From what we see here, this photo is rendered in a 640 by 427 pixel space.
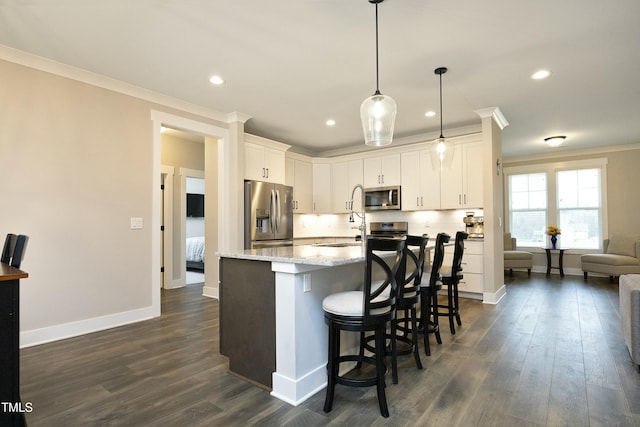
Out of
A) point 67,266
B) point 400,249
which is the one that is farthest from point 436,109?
point 67,266

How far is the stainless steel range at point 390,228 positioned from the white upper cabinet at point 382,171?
72 centimetres

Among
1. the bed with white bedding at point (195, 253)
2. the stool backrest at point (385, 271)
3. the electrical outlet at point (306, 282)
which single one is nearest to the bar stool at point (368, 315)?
the stool backrest at point (385, 271)

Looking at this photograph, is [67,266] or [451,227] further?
[451,227]

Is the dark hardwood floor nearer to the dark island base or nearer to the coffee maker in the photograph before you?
the dark island base

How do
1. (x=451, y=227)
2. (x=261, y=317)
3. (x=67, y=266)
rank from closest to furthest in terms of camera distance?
(x=261, y=317), (x=67, y=266), (x=451, y=227)

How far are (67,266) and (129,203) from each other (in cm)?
85

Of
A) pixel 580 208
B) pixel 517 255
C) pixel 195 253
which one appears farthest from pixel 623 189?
pixel 195 253

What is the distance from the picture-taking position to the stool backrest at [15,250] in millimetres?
1882

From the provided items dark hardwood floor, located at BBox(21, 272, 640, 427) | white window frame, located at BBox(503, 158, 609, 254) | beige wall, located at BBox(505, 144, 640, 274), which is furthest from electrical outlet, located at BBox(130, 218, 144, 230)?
beige wall, located at BBox(505, 144, 640, 274)

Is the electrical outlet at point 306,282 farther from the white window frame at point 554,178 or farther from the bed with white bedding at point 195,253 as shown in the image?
the white window frame at point 554,178

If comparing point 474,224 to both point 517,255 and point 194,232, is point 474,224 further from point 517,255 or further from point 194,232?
point 194,232

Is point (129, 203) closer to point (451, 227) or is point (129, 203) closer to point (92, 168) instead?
point (92, 168)

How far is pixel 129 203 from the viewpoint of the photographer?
12.4 feet

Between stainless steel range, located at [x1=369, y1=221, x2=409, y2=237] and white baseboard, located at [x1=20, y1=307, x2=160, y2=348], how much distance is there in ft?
12.7
